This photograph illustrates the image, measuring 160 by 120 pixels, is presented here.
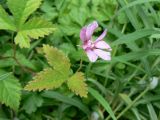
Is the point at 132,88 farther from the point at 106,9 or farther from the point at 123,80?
the point at 106,9

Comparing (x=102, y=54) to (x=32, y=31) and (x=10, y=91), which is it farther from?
(x=10, y=91)

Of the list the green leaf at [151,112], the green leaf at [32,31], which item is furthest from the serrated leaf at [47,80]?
the green leaf at [151,112]

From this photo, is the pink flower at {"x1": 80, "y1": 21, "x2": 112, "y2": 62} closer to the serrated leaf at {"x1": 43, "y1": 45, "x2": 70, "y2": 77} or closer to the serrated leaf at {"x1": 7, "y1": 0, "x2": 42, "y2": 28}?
the serrated leaf at {"x1": 43, "y1": 45, "x2": 70, "y2": 77}

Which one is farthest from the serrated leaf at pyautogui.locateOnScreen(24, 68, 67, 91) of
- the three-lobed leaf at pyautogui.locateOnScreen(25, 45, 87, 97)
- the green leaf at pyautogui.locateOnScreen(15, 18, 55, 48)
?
the green leaf at pyautogui.locateOnScreen(15, 18, 55, 48)

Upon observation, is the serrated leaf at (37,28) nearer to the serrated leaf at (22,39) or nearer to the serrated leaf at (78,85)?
the serrated leaf at (22,39)

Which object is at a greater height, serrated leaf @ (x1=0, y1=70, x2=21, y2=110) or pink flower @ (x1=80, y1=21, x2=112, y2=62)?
pink flower @ (x1=80, y1=21, x2=112, y2=62)

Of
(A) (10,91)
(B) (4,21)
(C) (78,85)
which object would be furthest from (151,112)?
(B) (4,21)
